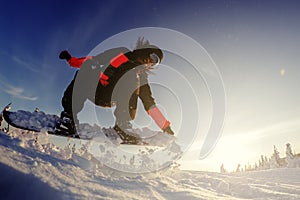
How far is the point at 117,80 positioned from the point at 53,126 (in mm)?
2097

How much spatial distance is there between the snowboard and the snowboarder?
0.78 ft

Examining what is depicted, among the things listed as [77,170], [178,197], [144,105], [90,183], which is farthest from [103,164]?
[144,105]

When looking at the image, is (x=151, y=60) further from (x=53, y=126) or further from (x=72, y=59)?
(x=53, y=126)

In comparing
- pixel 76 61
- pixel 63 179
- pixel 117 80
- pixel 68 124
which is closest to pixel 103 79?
pixel 117 80

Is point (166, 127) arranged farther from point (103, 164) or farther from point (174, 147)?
point (103, 164)

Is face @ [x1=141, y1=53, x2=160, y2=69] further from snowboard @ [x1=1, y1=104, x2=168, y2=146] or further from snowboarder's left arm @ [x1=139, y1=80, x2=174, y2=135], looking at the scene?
snowboard @ [x1=1, y1=104, x2=168, y2=146]

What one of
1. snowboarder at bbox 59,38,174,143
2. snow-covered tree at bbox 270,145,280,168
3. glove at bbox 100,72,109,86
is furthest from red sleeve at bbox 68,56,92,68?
snow-covered tree at bbox 270,145,280,168

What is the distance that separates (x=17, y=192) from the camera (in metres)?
2.14

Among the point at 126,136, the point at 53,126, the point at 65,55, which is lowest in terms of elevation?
the point at 126,136

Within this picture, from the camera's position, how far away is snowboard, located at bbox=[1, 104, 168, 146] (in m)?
5.25

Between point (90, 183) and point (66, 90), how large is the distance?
3.77 m

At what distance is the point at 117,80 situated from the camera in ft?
18.6

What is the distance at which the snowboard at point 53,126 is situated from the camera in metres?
5.25

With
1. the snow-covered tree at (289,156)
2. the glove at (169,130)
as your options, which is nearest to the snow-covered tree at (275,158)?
the snow-covered tree at (289,156)
